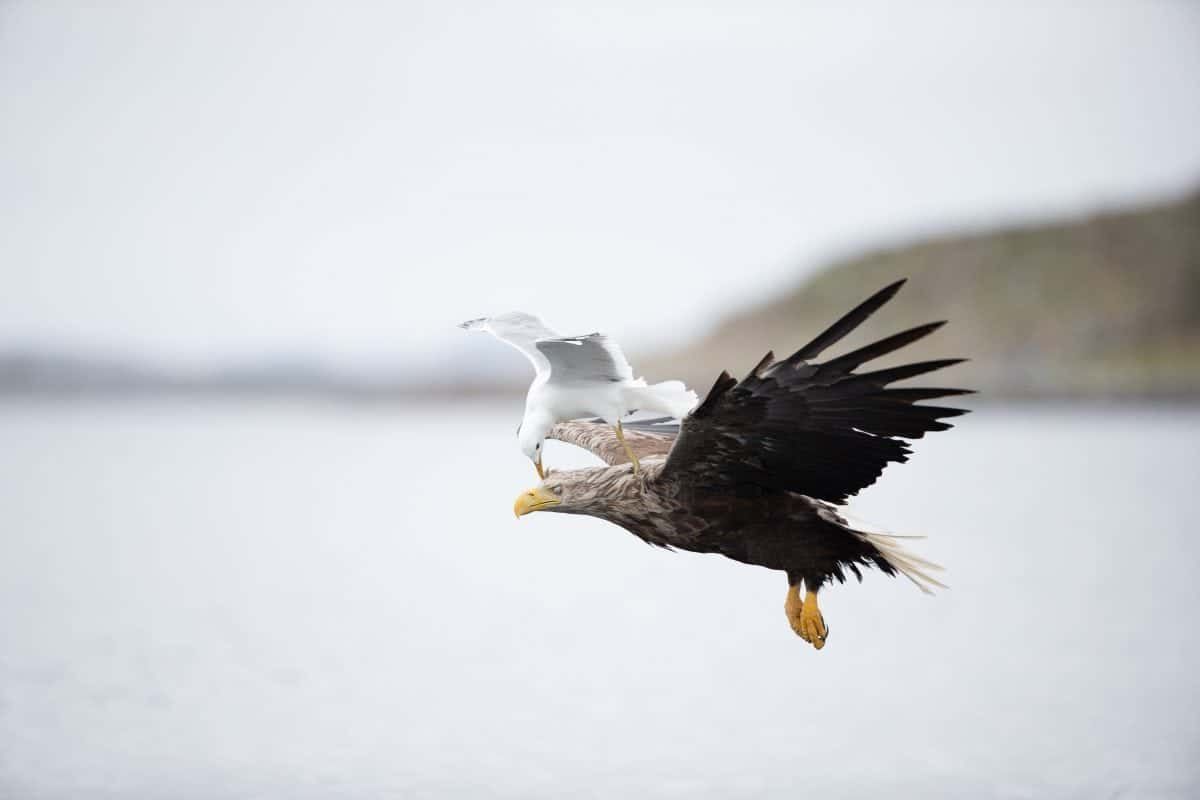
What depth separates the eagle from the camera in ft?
14.2

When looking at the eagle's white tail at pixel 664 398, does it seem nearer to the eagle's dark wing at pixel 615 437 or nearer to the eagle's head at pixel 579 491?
the eagle's head at pixel 579 491

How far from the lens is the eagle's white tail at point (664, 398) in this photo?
4.34m

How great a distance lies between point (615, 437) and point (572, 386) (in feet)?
5.17

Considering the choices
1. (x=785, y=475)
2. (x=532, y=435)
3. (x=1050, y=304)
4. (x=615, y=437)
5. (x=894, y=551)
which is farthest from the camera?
(x=1050, y=304)

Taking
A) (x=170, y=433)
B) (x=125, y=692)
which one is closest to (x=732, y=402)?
(x=125, y=692)

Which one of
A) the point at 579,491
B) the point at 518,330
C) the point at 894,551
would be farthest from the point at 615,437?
the point at 518,330

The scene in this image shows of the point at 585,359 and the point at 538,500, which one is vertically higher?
the point at 585,359

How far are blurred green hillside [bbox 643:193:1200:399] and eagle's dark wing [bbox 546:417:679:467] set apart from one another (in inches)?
1020

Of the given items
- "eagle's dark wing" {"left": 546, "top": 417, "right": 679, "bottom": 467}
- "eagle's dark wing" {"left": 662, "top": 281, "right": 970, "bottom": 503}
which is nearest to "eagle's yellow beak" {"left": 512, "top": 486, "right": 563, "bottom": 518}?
"eagle's dark wing" {"left": 662, "top": 281, "right": 970, "bottom": 503}

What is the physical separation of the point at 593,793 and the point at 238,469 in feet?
57.8

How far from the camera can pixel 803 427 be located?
4.42 meters

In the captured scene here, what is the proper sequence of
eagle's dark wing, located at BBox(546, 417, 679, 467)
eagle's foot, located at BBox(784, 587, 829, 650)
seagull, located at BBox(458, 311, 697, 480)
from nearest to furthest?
seagull, located at BBox(458, 311, 697, 480), eagle's foot, located at BBox(784, 587, 829, 650), eagle's dark wing, located at BBox(546, 417, 679, 467)

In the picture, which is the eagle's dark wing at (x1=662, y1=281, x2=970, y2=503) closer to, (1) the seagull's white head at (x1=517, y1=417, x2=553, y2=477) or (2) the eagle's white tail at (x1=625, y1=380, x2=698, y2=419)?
(2) the eagle's white tail at (x1=625, y1=380, x2=698, y2=419)

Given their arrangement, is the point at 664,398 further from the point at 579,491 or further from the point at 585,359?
the point at 579,491
